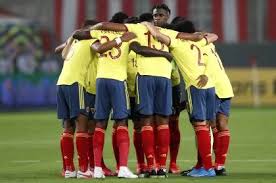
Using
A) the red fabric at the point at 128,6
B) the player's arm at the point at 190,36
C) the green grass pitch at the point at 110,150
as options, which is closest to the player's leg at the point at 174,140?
the green grass pitch at the point at 110,150

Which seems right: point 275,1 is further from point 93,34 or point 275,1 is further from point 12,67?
point 93,34

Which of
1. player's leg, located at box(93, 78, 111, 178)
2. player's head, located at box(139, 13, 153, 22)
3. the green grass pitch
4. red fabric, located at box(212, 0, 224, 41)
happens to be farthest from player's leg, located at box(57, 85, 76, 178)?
red fabric, located at box(212, 0, 224, 41)

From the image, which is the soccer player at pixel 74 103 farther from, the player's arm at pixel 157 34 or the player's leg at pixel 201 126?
the player's leg at pixel 201 126

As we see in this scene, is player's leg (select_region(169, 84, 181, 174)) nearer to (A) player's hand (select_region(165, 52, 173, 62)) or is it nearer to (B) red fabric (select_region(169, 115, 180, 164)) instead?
(B) red fabric (select_region(169, 115, 180, 164))

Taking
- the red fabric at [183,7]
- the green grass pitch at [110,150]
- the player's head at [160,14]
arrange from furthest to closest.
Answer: the red fabric at [183,7], the green grass pitch at [110,150], the player's head at [160,14]

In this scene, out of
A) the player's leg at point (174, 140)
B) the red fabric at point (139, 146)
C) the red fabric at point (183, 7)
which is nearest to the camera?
the red fabric at point (139, 146)

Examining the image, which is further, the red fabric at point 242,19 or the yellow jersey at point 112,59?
the red fabric at point 242,19

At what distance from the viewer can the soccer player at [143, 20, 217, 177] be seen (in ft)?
49.0

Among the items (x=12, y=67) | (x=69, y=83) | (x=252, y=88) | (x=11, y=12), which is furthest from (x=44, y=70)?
(x=69, y=83)

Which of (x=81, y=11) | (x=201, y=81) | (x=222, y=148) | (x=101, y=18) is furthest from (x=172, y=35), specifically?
(x=81, y=11)

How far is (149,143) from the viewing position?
580 inches

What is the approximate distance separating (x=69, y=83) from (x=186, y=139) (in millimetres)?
7916

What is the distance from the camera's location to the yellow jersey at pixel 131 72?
1508cm

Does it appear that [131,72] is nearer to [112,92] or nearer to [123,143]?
[112,92]
